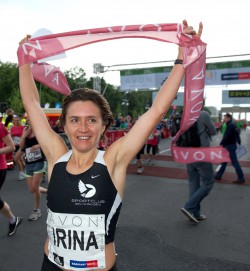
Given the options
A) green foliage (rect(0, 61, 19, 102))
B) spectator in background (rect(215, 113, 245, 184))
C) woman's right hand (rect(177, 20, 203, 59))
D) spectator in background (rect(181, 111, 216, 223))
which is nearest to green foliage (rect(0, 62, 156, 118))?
green foliage (rect(0, 61, 19, 102))

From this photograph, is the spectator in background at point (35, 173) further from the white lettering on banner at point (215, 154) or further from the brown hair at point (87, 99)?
the brown hair at point (87, 99)

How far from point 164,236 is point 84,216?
3.03 metres

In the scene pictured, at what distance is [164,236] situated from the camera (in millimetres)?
4289

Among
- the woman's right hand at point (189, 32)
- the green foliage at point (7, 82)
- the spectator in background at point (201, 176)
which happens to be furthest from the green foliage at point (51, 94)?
the woman's right hand at point (189, 32)

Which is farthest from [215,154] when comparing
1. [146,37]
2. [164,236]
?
[164,236]

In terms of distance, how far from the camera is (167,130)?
27.4 meters

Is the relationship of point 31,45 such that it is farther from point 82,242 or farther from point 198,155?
point 198,155

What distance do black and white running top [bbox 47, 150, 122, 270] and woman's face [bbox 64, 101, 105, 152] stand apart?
0.43 feet

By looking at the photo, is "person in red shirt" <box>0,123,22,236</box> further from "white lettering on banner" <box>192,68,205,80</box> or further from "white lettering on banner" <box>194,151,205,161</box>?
"white lettering on banner" <box>192,68,205,80</box>

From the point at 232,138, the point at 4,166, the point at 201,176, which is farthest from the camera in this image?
the point at 232,138

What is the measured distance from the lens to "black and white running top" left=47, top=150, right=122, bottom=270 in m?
1.55

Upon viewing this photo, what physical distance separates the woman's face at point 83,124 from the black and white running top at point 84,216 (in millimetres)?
130

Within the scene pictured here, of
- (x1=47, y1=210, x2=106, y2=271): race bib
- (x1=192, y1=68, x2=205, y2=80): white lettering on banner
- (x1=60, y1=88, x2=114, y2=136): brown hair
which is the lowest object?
(x1=47, y1=210, x2=106, y2=271): race bib

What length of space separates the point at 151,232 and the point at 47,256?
298cm
